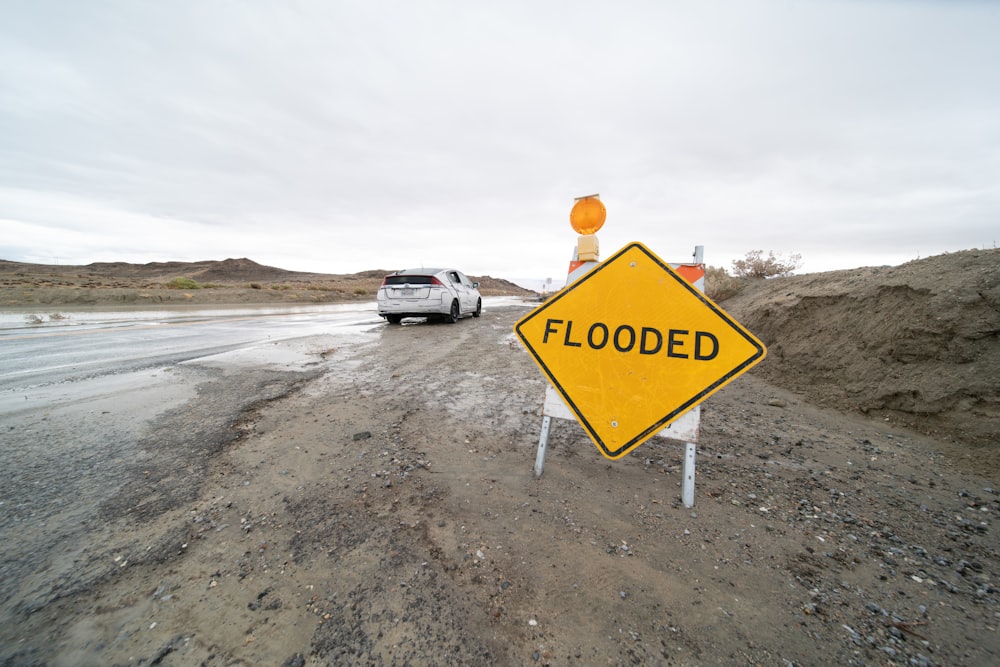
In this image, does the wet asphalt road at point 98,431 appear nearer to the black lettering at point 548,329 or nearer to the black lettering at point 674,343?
the black lettering at point 548,329

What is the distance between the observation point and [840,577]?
5.61 feet

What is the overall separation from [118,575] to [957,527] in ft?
14.2

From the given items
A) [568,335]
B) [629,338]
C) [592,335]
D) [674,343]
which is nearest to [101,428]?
[568,335]

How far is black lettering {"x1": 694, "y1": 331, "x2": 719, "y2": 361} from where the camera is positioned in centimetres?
221

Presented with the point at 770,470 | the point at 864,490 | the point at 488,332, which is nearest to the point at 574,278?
the point at 770,470

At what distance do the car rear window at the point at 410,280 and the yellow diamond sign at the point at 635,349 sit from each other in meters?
8.26

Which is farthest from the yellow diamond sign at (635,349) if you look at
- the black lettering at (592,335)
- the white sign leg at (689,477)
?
the white sign leg at (689,477)

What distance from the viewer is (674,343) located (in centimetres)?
229

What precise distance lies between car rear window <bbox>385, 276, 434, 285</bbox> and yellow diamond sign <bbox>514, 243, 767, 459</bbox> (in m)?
8.26

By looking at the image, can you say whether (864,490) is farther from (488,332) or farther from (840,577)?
(488,332)

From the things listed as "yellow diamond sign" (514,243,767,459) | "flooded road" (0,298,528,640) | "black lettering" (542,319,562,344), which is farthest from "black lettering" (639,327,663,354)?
"flooded road" (0,298,528,640)

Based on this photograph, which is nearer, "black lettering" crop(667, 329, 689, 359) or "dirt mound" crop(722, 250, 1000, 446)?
"black lettering" crop(667, 329, 689, 359)

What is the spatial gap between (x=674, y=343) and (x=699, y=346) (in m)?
0.14

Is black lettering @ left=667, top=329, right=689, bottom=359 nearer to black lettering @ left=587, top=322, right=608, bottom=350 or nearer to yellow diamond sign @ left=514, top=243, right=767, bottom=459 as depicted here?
yellow diamond sign @ left=514, top=243, right=767, bottom=459
